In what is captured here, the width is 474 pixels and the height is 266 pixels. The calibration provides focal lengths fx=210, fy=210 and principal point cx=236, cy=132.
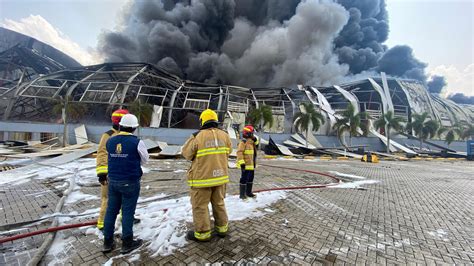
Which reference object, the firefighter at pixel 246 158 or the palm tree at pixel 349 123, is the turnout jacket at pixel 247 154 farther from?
the palm tree at pixel 349 123

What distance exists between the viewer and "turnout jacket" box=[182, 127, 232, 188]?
2.77m

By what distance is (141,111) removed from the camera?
84.3 ft

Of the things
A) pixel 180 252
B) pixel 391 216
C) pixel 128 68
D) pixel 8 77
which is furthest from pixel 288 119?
pixel 8 77

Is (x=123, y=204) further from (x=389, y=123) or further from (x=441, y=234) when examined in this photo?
(x=389, y=123)

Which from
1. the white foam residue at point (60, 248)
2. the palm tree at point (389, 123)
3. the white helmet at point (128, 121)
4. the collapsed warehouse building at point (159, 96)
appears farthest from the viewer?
the collapsed warehouse building at point (159, 96)

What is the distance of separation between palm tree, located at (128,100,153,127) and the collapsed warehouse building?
1162mm

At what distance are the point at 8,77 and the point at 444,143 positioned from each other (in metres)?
74.7

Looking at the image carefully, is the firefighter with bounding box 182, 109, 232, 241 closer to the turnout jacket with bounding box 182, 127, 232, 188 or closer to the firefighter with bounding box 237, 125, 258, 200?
the turnout jacket with bounding box 182, 127, 232, 188

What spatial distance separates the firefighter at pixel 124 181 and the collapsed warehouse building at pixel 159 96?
88.3ft

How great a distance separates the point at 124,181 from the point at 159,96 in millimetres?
33232

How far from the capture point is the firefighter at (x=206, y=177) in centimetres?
278

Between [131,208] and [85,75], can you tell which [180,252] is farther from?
[85,75]

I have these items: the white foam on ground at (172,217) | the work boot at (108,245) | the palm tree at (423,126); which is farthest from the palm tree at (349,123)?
the work boot at (108,245)

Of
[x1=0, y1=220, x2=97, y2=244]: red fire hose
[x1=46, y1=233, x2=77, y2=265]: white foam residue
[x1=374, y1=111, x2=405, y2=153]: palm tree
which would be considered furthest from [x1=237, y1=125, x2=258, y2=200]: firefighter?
[x1=374, y1=111, x2=405, y2=153]: palm tree
